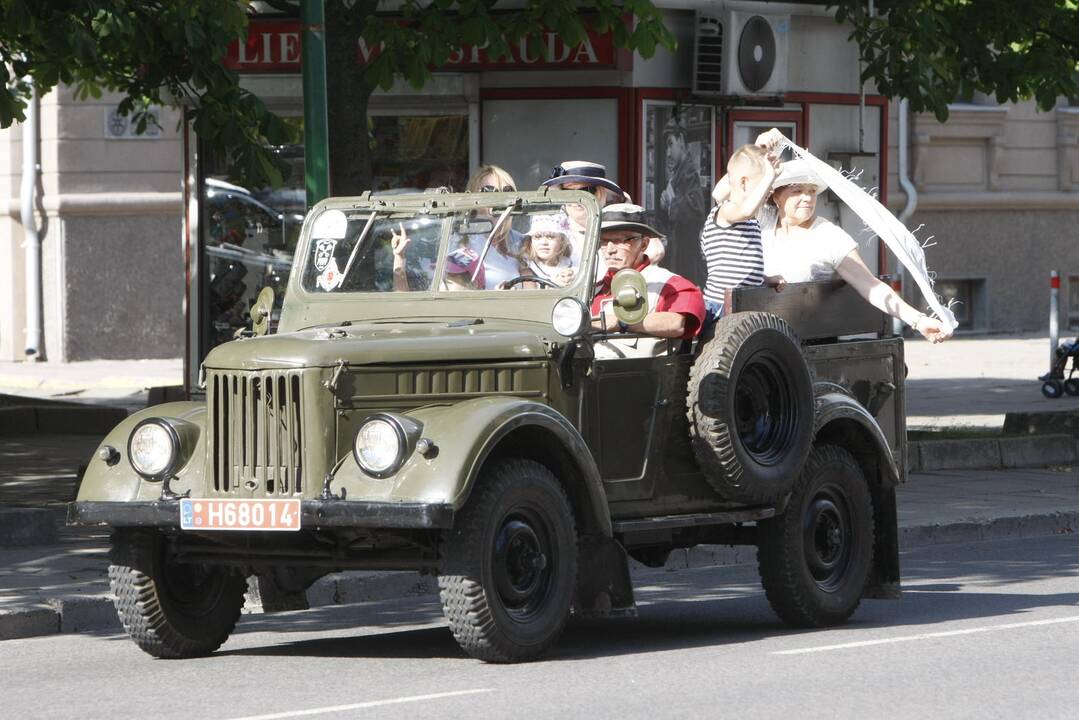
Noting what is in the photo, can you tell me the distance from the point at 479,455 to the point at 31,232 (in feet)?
69.2

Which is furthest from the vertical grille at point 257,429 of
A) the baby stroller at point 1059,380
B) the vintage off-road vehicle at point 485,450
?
the baby stroller at point 1059,380

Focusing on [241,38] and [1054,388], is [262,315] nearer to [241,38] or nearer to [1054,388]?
[241,38]

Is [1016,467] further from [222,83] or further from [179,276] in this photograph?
[179,276]

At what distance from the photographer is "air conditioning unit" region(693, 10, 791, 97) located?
58.5 ft

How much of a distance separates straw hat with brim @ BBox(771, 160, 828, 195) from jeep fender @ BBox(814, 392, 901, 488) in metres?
1.11

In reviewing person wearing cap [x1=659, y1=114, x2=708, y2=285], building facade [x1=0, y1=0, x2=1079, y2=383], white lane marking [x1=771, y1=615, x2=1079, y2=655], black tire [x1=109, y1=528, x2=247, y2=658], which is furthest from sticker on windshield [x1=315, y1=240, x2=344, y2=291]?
person wearing cap [x1=659, y1=114, x2=708, y2=285]

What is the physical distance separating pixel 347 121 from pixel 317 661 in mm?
7335

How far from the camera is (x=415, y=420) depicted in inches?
Result: 303

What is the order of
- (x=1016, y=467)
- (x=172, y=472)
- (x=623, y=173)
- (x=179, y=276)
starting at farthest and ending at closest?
(x=179, y=276)
(x=623, y=173)
(x=1016, y=467)
(x=172, y=472)

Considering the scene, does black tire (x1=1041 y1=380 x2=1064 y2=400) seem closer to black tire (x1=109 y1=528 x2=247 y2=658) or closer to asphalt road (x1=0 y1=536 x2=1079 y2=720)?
asphalt road (x1=0 y1=536 x2=1079 y2=720)

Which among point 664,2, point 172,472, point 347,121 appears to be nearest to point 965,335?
point 664,2

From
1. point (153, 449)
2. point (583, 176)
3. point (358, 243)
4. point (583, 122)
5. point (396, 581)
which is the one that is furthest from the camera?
point (583, 122)

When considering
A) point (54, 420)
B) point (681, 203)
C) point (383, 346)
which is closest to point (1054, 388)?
point (681, 203)

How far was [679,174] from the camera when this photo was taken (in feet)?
59.5
